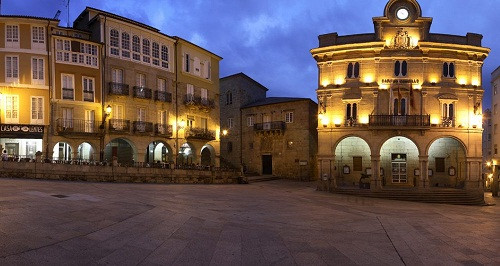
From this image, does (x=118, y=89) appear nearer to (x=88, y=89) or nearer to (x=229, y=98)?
(x=88, y=89)

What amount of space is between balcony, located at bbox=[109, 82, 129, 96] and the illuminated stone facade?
18.1 m

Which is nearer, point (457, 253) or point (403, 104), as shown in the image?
point (457, 253)

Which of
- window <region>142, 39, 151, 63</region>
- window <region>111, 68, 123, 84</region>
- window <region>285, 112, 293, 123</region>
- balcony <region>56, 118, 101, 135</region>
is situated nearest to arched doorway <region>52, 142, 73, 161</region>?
balcony <region>56, 118, 101, 135</region>

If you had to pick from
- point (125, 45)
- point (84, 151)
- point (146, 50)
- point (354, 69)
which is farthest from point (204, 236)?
point (146, 50)

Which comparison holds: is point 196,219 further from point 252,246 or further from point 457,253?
point 457,253

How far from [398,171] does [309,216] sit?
69.7 ft

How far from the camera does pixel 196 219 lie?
1294 centimetres

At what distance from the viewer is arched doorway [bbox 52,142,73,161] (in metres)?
32.3

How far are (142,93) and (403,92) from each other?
24.5 m

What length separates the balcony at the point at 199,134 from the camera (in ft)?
126

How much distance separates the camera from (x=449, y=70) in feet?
105

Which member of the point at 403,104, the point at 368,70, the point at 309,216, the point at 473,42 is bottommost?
the point at 309,216

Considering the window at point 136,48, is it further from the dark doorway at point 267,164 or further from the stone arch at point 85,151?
the dark doorway at point 267,164

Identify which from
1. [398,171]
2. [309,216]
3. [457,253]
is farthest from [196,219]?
[398,171]
